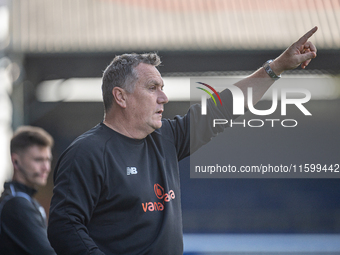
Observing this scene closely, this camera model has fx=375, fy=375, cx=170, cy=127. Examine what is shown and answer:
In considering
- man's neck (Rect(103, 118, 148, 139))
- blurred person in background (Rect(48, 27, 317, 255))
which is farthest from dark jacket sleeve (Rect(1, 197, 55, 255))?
man's neck (Rect(103, 118, 148, 139))

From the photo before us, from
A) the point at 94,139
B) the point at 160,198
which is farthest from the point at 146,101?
the point at 160,198

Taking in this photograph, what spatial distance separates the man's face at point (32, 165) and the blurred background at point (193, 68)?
4265 millimetres

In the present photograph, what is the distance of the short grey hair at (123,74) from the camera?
6.70 ft

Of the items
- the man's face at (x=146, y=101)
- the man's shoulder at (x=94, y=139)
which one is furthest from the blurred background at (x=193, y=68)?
the man's shoulder at (x=94, y=139)

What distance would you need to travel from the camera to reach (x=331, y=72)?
7.64 meters

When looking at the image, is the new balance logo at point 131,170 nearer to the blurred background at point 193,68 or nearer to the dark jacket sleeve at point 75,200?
the dark jacket sleeve at point 75,200

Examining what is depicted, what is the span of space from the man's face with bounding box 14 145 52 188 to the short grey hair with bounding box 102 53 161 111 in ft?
4.45

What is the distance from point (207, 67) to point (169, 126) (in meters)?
5.74

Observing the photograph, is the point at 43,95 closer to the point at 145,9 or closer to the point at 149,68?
the point at 145,9

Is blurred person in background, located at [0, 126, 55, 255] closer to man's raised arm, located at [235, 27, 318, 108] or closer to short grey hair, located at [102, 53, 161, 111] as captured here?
short grey hair, located at [102, 53, 161, 111]

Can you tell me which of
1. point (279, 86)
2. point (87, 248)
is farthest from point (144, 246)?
point (279, 86)

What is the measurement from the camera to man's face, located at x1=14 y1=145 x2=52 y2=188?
3063 millimetres

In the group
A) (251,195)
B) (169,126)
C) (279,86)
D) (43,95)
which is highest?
(43,95)

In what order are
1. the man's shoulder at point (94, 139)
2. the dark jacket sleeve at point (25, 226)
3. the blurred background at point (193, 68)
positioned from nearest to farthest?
the man's shoulder at point (94, 139)
the dark jacket sleeve at point (25, 226)
the blurred background at point (193, 68)
